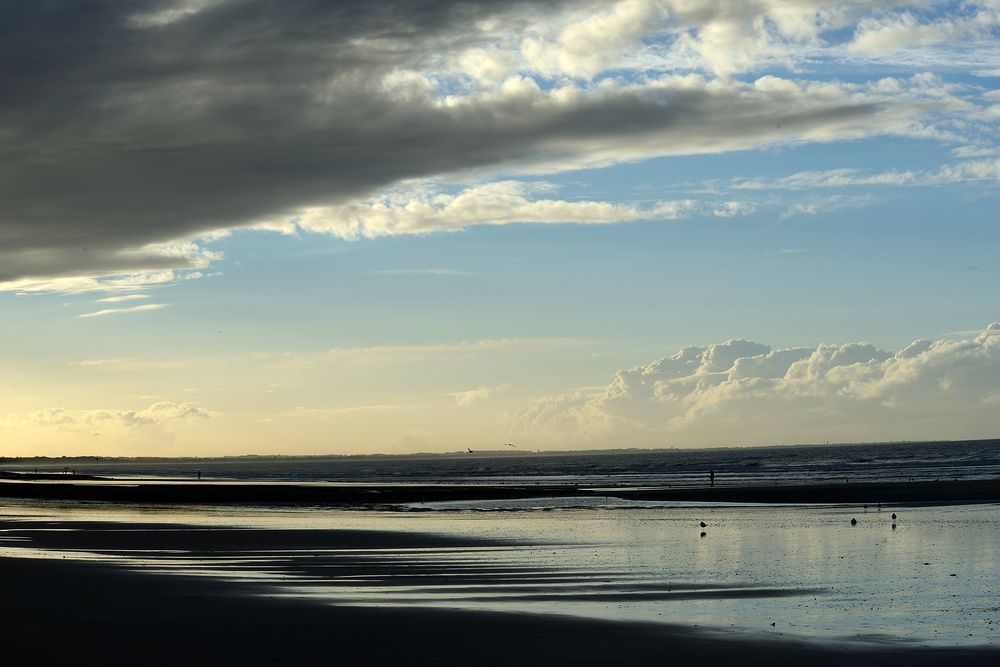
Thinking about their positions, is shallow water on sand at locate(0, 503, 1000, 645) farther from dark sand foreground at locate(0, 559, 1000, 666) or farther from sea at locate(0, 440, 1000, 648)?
dark sand foreground at locate(0, 559, 1000, 666)

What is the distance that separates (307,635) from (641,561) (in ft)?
44.2

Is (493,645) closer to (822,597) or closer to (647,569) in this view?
(822,597)

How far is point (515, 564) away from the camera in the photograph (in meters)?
28.5

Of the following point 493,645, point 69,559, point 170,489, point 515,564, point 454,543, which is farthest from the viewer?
point 170,489

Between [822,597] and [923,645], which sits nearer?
[923,645]

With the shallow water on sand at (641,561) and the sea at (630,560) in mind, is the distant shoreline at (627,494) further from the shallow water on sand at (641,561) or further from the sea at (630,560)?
the shallow water on sand at (641,561)

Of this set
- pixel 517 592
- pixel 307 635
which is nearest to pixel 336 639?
pixel 307 635

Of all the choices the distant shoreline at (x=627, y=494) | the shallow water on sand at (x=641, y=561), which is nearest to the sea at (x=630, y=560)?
the shallow water on sand at (x=641, y=561)

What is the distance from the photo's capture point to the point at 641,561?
28.5m

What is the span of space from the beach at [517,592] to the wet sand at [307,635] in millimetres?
63

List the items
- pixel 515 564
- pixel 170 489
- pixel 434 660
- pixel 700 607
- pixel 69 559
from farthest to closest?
1. pixel 170 489
2. pixel 69 559
3. pixel 515 564
4. pixel 700 607
5. pixel 434 660

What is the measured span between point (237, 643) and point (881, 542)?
22663mm

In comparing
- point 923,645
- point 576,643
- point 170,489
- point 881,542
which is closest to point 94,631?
point 576,643

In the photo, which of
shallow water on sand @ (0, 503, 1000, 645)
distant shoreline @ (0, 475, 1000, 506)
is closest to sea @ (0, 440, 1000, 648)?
shallow water on sand @ (0, 503, 1000, 645)
